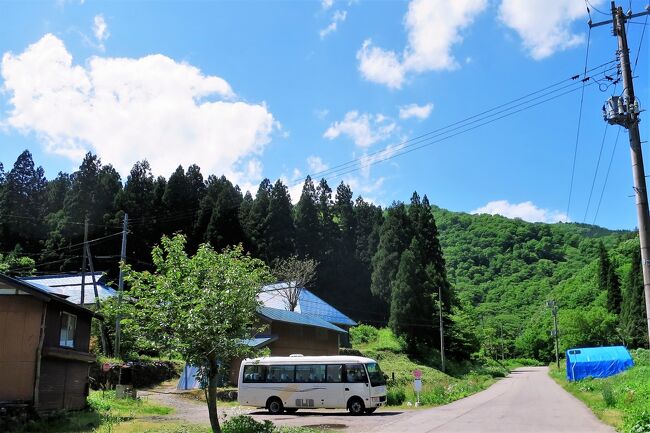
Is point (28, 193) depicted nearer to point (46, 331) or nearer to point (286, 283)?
point (286, 283)

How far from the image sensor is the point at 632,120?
11859 mm

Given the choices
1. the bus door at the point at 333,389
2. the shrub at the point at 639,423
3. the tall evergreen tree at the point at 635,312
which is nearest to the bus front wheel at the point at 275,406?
the bus door at the point at 333,389

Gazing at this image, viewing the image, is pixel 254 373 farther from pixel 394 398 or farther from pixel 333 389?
pixel 394 398

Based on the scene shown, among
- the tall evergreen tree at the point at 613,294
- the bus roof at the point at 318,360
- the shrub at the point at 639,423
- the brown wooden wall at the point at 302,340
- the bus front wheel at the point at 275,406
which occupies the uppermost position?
the tall evergreen tree at the point at 613,294

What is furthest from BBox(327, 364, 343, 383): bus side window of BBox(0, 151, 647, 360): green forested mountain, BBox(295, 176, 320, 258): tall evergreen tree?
BBox(295, 176, 320, 258): tall evergreen tree

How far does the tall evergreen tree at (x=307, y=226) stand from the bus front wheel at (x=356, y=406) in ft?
134

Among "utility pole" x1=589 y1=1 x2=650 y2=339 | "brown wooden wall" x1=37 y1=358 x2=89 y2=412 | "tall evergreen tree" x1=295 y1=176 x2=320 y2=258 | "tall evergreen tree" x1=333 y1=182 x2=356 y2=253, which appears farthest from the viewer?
"tall evergreen tree" x1=333 y1=182 x2=356 y2=253

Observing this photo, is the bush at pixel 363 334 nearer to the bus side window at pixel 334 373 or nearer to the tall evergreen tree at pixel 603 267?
the bus side window at pixel 334 373

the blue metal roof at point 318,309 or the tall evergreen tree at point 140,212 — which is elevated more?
the tall evergreen tree at point 140,212

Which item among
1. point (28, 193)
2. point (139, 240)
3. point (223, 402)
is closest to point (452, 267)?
point (139, 240)

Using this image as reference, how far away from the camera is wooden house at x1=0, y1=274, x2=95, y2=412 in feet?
50.3

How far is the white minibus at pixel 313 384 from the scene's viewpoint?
2114 centimetres

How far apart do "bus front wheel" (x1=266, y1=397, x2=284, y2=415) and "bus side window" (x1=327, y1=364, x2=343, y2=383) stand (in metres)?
2.35

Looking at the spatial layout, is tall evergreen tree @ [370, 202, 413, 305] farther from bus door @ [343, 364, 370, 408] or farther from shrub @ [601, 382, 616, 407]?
shrub @ [601, 382, 616, 407]
